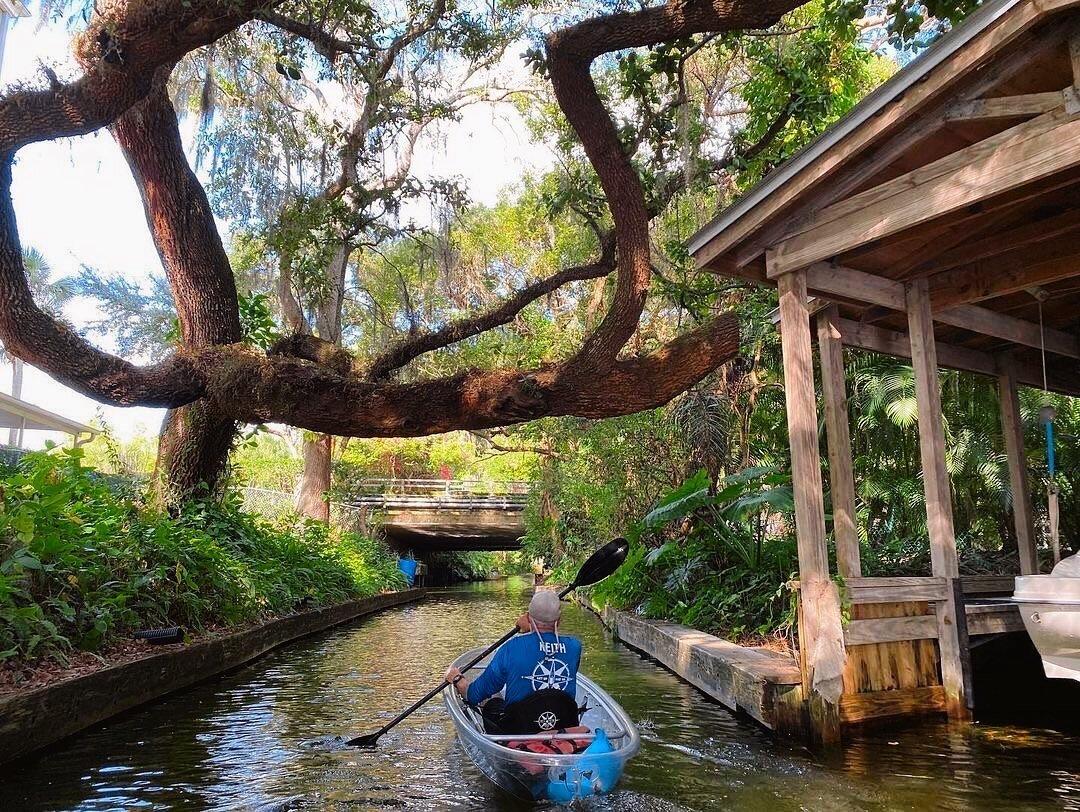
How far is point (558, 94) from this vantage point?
830 centimetres

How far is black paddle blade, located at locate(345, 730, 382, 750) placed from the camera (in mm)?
6215

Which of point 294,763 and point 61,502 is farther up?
point 61,502

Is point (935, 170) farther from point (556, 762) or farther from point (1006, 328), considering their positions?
point (556, 762)

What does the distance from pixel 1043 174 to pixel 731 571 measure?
660 cm

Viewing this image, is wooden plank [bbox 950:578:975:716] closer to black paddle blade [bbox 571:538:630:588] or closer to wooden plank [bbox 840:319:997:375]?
wooden plank [bbox 840:319:997:375]

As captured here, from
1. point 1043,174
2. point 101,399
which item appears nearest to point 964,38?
point 1043,174

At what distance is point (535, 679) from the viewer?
5.18 meters

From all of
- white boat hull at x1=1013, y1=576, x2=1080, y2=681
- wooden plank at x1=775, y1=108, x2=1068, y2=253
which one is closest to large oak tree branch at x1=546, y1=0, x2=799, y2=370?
wooden plank at x1=775, y1=108, x2=1068, y2=253

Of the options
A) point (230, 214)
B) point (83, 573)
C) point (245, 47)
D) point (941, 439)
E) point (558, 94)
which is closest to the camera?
point (941, 439)

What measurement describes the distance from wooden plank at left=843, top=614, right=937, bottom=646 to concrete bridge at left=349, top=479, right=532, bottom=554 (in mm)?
20939

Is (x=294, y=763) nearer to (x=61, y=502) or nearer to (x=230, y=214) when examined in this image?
(x=61, y=502)

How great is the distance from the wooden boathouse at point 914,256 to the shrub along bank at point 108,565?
5.88 m

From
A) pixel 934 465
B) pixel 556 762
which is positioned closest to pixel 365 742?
pixel 556 762

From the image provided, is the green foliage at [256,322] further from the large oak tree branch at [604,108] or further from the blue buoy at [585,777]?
the blue buoy at [585,777]
